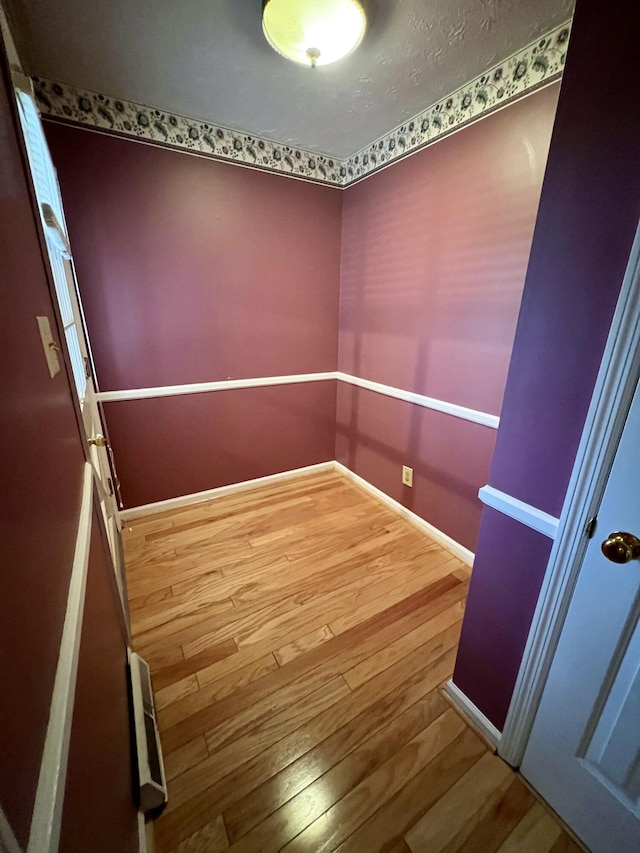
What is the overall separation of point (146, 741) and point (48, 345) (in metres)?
1.20

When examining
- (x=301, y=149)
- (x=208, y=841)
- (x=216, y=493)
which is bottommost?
(x=208, y=841)

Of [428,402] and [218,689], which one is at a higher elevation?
[428,402]

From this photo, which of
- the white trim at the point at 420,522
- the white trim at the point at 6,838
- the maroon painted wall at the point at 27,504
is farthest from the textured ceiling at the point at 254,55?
the white trim at the point at 420,522

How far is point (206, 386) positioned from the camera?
2359 millimetres

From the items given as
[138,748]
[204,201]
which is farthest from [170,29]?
[138,748]

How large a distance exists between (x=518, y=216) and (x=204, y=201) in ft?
5.75

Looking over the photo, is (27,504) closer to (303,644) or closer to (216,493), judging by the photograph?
(303,644)

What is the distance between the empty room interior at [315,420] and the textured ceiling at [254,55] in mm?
15

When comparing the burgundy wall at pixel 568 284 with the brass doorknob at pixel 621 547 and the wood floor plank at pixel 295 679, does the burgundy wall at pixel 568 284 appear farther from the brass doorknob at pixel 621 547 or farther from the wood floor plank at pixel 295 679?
the wood floor plank at pixel 295 679

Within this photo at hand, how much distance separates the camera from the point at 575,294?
76 centimetres

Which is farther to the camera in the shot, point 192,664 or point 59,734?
point 192,664

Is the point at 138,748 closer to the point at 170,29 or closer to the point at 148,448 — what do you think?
the point at 148,448

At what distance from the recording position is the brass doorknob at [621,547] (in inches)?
28.9

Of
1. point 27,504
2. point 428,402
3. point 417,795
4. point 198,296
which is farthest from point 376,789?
point 198,296
